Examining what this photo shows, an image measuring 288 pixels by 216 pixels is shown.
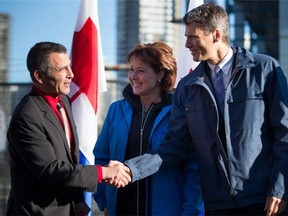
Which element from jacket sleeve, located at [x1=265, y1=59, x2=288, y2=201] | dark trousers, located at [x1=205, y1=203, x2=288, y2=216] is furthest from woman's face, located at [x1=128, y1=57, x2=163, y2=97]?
dark trousers, located at [x1=205, y1=203, x2=288, y2=216]

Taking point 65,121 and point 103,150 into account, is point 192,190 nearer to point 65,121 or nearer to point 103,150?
point 103,150

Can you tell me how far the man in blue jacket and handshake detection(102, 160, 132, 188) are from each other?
466 mm

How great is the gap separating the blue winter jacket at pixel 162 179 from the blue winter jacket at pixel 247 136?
0.29 meters

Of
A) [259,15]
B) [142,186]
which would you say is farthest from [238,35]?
[142,186]

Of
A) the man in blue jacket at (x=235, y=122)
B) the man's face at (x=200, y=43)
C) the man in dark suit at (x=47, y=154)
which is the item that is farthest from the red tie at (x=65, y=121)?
→ the man's face at (x=200, y=43)

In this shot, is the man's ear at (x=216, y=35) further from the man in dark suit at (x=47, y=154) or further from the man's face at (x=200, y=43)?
the man in dark suit at (x=47, y=154)

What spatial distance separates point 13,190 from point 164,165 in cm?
97

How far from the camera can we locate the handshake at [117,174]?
10.3 feet

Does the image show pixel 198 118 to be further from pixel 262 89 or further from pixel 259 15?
pixel 259 15

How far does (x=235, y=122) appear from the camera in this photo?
294cm

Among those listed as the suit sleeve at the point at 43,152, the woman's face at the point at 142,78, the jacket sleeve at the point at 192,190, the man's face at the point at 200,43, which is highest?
the man's face at the point at 200,43

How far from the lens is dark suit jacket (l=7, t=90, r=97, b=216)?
292cm

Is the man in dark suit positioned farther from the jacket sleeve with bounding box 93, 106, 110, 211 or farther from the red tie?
the jacket sleeve with bounding box 93, 106, 110, 211

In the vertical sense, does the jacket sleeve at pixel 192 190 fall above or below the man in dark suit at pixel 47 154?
below
